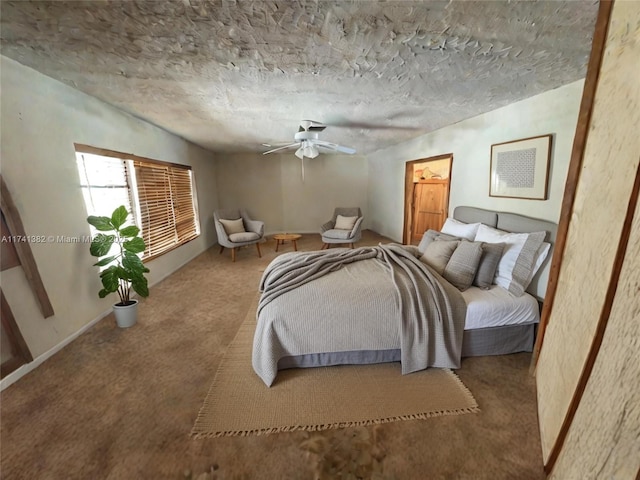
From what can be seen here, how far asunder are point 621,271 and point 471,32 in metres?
1.63

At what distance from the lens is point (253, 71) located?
1898 mm

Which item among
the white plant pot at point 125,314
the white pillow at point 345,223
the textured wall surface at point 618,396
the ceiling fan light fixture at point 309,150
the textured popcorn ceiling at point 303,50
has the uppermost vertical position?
the textured popcorn ceiling at point 303,50

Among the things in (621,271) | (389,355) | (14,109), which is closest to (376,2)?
(621,271)

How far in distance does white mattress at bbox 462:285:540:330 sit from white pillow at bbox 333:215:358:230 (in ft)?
10.7

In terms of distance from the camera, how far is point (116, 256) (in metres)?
2.38

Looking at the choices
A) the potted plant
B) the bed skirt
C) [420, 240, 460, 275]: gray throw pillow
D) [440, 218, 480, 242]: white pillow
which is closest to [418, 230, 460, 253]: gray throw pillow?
[440, 218, 480, 242]: white pillow

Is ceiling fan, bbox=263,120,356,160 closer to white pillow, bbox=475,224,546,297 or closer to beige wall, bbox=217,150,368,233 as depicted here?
white pillow, bbox=475,224,546,297

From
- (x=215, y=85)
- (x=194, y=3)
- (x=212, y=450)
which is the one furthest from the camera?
(x=215, y=85)

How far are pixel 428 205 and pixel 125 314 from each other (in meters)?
4.96

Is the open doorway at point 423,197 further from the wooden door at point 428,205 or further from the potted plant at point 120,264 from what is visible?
the potted plant at point 120,264

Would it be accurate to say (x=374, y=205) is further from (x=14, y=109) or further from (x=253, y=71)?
(x=14, y=109)

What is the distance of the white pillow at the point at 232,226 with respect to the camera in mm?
4928

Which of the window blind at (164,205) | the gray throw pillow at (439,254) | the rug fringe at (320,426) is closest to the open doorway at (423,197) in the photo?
the gray throw pillow at (439,254)

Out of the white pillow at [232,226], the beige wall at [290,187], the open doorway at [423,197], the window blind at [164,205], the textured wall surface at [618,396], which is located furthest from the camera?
the beige wall at [290,187]
